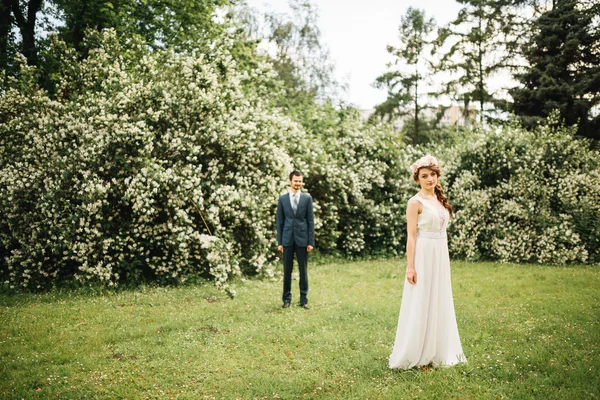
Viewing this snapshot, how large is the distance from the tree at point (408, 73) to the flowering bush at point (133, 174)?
71.7 feet

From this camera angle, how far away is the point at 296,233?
8273 millimetres

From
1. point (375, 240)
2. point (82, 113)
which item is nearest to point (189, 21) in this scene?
point (82, 113)

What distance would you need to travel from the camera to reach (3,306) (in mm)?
8359

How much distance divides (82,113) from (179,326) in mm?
5575

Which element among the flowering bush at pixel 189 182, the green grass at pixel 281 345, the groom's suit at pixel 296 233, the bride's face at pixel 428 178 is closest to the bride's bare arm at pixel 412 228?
the bride's face at pixel 428 178

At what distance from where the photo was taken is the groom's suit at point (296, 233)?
326 inches

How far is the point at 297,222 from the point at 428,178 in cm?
343

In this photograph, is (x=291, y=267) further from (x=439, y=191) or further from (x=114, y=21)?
(x=114, y=21)

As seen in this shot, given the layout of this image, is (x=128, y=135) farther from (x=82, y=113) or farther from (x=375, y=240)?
(x=375, y=240)

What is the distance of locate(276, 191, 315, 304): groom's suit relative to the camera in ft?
27.1

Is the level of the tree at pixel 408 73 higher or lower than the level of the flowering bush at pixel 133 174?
higher

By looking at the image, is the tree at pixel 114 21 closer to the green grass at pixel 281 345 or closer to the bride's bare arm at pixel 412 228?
the green grass at pixel 281 345

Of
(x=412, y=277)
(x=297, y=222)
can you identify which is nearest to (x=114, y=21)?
(x=297, y=222)

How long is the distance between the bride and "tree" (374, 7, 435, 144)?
27227 millimetres
